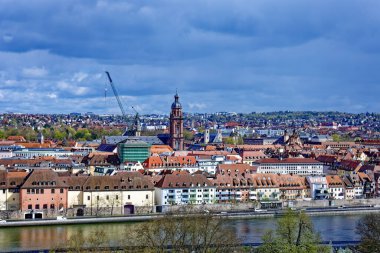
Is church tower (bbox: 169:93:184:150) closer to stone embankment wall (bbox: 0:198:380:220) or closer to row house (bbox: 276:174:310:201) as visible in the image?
row house (bbox: 276:174:310:201)

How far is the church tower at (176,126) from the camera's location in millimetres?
111750

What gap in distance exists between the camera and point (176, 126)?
113188mm

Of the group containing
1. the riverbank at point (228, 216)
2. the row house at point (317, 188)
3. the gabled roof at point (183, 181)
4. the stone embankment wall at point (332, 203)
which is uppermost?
the gabled roof at point (183, 181)

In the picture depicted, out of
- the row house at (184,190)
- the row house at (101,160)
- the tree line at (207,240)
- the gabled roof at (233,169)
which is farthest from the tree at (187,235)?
the row house at (101,160)

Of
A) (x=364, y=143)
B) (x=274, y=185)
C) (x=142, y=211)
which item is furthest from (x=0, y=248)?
(x=364, y=143)

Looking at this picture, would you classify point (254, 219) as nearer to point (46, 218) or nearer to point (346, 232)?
point (346, 232)

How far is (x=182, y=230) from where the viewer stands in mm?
35969

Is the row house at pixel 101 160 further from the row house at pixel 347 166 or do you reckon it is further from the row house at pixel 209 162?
the row house at pixel 347 166

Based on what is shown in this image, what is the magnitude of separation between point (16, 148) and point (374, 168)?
164 ft

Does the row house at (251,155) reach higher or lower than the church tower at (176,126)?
lower

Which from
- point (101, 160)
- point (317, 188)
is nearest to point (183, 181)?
point (317, 188)

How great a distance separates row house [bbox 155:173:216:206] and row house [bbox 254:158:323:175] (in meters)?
23.1

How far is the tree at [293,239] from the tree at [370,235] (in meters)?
1.62

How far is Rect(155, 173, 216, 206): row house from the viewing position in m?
62.1
